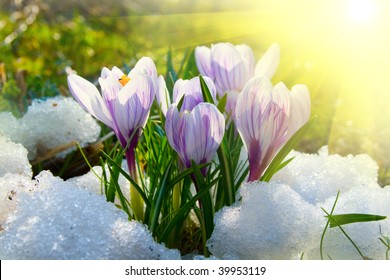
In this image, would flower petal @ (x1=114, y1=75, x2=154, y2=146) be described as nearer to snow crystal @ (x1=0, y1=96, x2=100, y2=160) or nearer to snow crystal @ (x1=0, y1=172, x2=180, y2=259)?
snow crystal @ (x1=0, y1=172, x2=180, y2=259)

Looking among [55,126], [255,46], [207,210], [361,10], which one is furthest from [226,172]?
[255,46]

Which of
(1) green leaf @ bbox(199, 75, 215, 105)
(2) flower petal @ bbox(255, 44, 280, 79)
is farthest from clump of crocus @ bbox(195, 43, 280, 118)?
(1) green leaf @ bbox(199, 75, 215, 105)

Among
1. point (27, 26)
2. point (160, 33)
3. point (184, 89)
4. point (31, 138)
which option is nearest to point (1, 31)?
point (27, 26)

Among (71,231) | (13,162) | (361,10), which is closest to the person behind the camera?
(71,231)

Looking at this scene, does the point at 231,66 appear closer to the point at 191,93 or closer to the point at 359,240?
the point at 191,93

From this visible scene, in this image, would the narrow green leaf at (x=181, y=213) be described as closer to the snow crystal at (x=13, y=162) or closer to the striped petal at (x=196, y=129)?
the striped petal at (x=196, y=129)

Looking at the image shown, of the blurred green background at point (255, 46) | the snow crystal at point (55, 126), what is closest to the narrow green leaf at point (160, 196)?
the snow crystal at point (55, 126)
